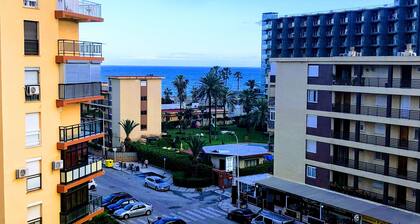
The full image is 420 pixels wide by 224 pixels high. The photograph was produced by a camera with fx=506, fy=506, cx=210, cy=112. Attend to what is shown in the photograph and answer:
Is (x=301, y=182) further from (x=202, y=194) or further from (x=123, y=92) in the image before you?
(x=123, y=92)

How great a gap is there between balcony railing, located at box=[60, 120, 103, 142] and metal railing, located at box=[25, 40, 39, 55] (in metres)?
4.37

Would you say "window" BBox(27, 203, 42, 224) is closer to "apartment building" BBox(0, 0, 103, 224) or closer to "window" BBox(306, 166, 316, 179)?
"apartment building" BBox(0, 0, 103, 224)

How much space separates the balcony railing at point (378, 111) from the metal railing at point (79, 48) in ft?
69.6

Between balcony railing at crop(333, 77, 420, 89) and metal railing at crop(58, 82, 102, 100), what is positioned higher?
balcony railing at crop(333, 77, 420, 89)

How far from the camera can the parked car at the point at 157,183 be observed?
5488 centimetres

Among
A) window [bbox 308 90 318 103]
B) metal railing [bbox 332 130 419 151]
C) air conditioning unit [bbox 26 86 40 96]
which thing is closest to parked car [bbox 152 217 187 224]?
metal railing [bbox 332 130 419 151]

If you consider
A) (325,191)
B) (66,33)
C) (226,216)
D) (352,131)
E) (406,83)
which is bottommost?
(226,216)

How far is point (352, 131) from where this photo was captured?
133 feet

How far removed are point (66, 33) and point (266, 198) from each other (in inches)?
1058

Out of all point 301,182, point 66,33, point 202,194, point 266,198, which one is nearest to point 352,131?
point 301,182

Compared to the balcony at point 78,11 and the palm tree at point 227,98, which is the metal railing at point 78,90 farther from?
the palm tree at point 227,98

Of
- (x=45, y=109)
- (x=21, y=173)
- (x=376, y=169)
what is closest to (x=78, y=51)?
(x=45, y=109)

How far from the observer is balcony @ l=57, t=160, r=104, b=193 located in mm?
26803

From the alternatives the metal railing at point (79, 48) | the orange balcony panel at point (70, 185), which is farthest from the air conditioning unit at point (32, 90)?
the orange balcony panel at point (70, 185)
